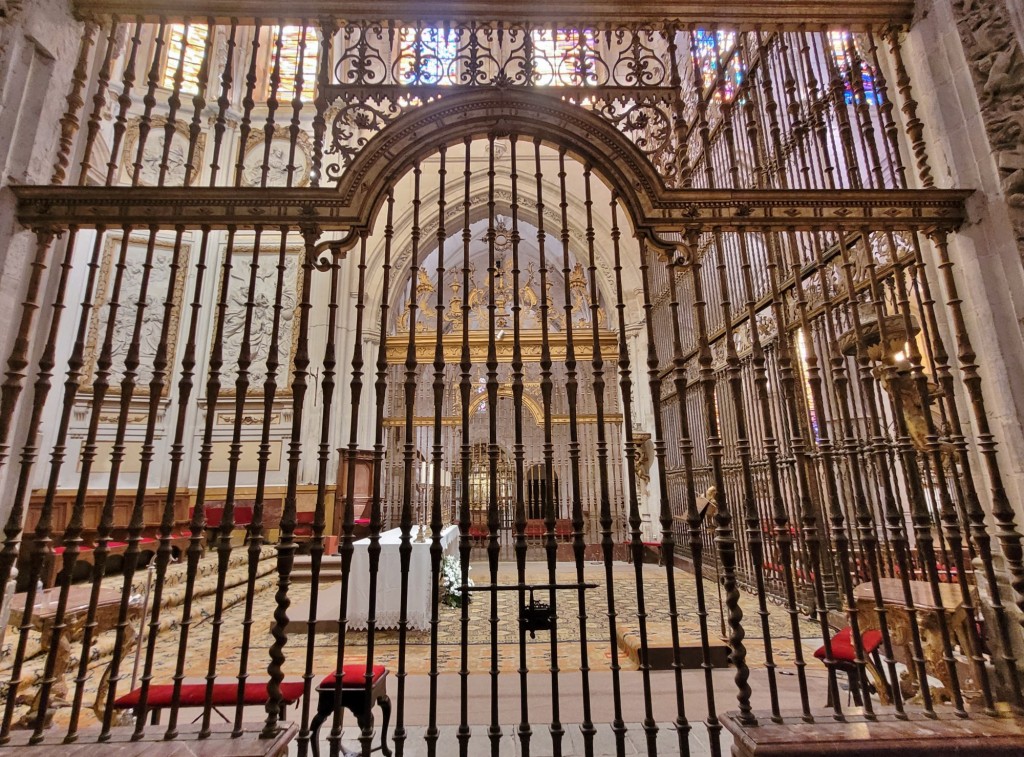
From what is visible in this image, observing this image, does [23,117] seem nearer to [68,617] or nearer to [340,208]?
[340,208]

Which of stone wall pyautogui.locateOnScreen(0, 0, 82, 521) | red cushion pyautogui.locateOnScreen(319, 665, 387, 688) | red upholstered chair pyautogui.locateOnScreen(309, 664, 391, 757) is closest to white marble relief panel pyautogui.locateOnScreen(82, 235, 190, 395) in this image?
stone wall pyautogui.locateOnScreen(0, 0, 82, 521)

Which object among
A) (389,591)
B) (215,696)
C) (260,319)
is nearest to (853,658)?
(215,696)

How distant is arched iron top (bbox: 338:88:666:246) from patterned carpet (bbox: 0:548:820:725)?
1.98 m

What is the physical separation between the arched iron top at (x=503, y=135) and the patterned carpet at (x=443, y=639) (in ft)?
6.51

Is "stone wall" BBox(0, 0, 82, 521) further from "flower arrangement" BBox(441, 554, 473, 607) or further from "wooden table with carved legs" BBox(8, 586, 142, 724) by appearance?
"flower arrangement" BBox(441, 554, 473, 607)

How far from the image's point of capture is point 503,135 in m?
2.12

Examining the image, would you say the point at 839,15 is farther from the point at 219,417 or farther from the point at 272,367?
the point at 219,417

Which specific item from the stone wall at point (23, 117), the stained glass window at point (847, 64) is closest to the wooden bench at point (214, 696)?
the stone wall at point (23, 117)

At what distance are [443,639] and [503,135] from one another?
361 cm

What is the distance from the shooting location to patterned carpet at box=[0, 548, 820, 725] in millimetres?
3227

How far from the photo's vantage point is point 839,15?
221cm

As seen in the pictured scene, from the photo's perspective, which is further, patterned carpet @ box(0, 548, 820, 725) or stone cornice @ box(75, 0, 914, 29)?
patterned carpet @ box(0, 548, 820, 725)

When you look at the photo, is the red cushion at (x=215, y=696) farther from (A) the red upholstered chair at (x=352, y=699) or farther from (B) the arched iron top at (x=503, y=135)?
(B) the arched iron top at (x=503, y=135)

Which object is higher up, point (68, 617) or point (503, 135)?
point (503, 135)
